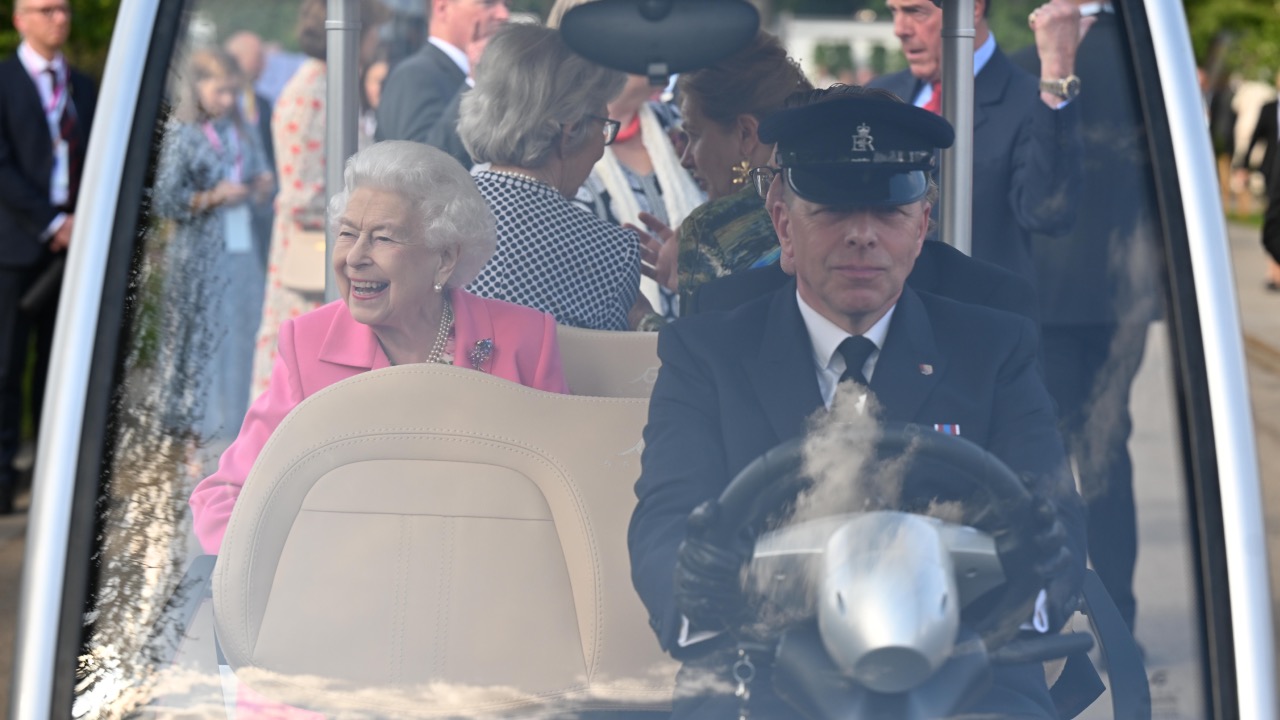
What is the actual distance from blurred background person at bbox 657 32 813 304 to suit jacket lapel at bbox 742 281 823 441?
63 millimetres

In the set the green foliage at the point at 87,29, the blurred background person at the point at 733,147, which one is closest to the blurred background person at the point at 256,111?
the blurred background person at the point at 733,147

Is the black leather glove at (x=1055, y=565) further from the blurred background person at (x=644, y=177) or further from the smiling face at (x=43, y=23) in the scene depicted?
the smiling face at (x=43, y=23)

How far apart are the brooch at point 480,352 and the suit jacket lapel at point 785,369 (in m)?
0.33

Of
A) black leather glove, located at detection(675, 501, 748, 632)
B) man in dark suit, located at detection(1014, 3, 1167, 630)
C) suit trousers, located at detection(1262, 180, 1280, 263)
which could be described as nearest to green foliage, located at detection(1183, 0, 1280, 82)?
suit trousers, located at detection(1262, 180, 1280, 263)

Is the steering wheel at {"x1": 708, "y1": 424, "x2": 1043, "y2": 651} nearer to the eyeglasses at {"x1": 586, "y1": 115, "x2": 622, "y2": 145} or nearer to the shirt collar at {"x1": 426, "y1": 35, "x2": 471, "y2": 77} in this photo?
the eyeglasses at {"x1": 586, "y1": 115, "x2": 622, "y2": 145}

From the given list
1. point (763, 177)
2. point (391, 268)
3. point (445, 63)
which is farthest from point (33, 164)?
point (763, 177)

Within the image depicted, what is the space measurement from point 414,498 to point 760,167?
1.76 ft

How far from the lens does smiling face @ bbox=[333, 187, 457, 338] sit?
1877 mm

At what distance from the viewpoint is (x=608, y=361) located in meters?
1.96

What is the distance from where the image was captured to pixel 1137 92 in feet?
5.57

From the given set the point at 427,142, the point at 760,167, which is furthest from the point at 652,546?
the point at 427,142

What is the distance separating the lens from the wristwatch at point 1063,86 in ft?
6.07

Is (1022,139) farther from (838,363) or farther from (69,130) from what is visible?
(69,130)

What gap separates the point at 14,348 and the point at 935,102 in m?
5.22
